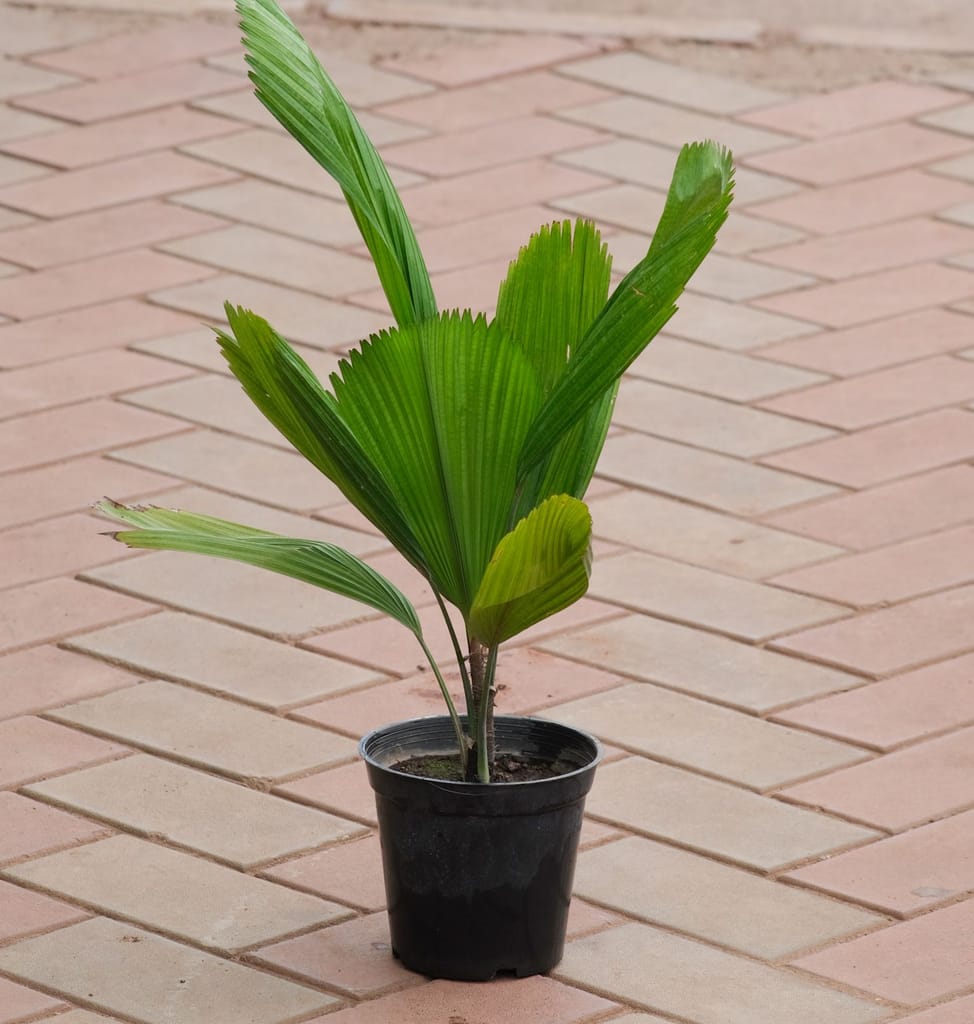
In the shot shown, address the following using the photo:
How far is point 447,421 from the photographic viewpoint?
2.39 m

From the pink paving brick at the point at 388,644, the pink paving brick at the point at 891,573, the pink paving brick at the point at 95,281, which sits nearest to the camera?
the pink paving brick at the point at 388,644

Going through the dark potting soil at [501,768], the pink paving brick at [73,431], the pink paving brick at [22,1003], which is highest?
the pink paving brick at [73,431]

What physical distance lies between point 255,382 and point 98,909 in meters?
0.73

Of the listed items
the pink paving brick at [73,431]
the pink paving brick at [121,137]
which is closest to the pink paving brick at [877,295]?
the pink paving brick at [73,431]

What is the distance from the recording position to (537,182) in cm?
A: 506

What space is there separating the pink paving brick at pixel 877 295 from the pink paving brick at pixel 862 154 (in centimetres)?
51

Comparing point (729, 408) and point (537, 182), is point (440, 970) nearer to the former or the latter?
point (729, 408)

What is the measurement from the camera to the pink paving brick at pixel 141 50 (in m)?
5.65

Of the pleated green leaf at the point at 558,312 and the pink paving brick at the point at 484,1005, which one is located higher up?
the pleated green leaf at the point at 558,312

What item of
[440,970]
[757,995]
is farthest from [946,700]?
[440,970]

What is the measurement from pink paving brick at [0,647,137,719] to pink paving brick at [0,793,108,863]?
0.27 metres

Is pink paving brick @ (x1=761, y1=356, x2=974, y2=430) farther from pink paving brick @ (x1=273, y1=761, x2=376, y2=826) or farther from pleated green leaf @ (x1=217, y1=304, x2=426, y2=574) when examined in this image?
pleated green leaf @ (x1=217, y1=304, x2=426, y2=574)

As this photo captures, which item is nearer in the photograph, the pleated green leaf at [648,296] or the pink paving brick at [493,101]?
the pleated green leaf at [648,296]

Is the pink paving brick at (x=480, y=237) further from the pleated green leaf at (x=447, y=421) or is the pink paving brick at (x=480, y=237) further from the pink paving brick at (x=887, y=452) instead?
the pleated green leaf at (x=447, y=421)
